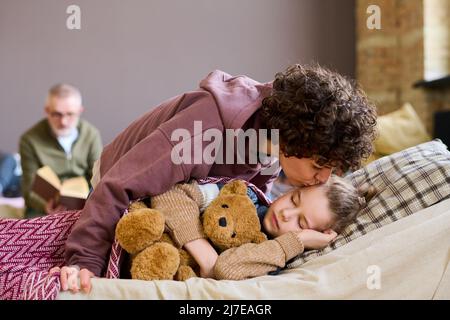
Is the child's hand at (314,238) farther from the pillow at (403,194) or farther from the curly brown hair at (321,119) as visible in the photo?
the curly brown hair at (321,119)

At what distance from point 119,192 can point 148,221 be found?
110 mm

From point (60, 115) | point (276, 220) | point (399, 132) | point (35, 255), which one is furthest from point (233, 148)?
point (60, 115)

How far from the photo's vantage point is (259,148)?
1.39m

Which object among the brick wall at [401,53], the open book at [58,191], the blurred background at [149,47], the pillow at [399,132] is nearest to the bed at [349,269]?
the open book at [58,191]

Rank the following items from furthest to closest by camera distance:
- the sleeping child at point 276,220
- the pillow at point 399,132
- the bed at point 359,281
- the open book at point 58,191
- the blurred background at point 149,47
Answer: the blurred background at point 149,47
the pillow at point 399,132
the open book at point 58,191
the sleeping child at point 276,220
the bed at point 359,281

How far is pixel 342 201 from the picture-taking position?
137 centimetres

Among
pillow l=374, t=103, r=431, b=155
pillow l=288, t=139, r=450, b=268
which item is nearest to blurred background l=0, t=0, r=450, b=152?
pillow l=374, t=103, r=431, b=155

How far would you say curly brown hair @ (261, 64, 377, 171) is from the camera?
1264 millimetres

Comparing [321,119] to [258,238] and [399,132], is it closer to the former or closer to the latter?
[258,238]

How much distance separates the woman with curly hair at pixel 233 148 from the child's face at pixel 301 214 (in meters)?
0.04

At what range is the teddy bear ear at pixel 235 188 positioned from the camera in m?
1.34

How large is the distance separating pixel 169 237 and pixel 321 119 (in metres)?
0.43
